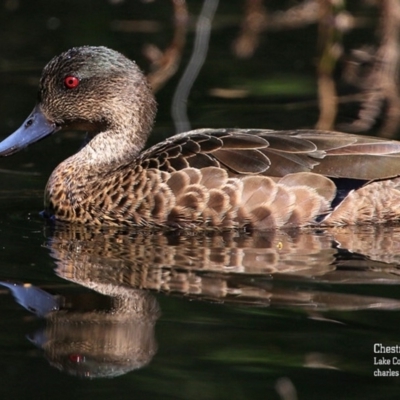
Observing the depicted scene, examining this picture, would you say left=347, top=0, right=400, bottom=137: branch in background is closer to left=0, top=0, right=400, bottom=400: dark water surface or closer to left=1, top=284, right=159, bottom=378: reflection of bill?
left=0, top=0, right=400, bottom=400: dark water surface

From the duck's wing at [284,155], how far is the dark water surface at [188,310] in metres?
0.47

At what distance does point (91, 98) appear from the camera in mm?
9680

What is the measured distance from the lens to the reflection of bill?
255 inches

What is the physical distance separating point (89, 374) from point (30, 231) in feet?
9.26

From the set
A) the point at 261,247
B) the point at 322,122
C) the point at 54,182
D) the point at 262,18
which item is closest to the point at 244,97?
the point at 322,122

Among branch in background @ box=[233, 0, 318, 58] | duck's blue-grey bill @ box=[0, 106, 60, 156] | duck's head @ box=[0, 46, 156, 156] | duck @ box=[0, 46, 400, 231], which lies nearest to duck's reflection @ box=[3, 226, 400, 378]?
duck @ box=[0, 46, 400, 231]

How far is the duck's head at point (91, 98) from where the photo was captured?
9.61 m

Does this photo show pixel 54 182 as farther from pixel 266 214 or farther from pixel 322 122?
pixel 322 122

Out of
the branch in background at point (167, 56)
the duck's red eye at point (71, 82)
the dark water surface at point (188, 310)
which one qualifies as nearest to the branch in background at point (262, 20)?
the branch in background at point (167, 56)

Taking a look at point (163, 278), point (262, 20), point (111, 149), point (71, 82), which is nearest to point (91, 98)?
point (71, 82)

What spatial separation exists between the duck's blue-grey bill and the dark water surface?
476 millimetres

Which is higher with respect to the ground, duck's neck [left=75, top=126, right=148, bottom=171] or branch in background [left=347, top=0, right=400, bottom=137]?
branch in background [left=347, top=0, right=400, bottom=137]

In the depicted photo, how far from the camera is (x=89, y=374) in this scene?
6352 mm

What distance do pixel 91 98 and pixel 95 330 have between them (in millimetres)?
3266
